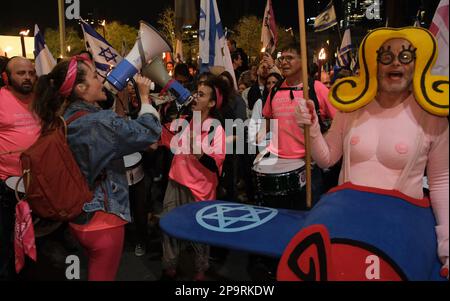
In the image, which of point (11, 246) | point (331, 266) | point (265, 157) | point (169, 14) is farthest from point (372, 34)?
point (169, 14)

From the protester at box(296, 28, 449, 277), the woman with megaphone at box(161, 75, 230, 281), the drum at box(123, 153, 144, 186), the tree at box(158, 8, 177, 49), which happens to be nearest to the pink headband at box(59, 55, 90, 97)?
the woman with megaphone at box(161, 75, 230, 281)

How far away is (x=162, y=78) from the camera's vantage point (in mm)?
3211

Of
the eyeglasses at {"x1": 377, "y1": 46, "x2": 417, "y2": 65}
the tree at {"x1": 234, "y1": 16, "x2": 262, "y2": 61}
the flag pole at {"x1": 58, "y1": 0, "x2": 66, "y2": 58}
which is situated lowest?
the eyeglasses at {"x1": 377, "y1": 46, "x2": 417, "y2": 65}

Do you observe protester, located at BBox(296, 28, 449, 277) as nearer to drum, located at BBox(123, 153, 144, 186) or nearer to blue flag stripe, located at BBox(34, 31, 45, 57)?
drum, located at BBox(123, 153, 144, 186)

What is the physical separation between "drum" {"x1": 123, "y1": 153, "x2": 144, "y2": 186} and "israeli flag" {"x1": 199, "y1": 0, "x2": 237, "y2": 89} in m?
1.74

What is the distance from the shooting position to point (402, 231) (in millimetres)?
1822

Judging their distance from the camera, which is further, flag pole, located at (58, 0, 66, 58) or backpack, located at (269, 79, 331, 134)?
flag pole, located at (58, 0, 66, 58)

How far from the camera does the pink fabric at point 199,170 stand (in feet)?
11.9

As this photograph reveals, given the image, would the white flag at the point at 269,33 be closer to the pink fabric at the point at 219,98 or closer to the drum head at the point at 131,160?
the pink fabric at the point at 219,98

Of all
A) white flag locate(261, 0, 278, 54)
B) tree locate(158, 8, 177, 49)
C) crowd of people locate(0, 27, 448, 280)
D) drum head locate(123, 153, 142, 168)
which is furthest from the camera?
tree locate(158, 8, 177, 49)

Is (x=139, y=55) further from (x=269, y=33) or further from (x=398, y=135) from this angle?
(x=269, y=33)

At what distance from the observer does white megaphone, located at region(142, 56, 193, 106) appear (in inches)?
123

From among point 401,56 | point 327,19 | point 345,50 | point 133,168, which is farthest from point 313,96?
point 345,50

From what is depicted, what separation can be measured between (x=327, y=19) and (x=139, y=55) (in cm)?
651
